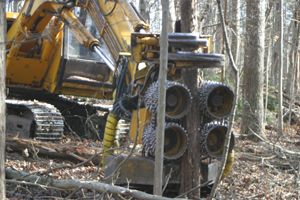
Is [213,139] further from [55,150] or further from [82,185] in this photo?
[55,150]

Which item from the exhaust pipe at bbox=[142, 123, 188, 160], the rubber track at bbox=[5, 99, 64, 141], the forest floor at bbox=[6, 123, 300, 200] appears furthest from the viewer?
the rubber track at bbox=[5, 99, 64, 141]

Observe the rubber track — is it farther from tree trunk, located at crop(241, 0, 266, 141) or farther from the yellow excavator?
tree trunk, located at crop(241, 0, 266, 141)

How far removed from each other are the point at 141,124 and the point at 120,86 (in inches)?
61.4

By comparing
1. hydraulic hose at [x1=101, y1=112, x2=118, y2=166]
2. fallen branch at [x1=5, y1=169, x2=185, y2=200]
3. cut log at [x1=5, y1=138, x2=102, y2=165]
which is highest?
hydraulic hose at [x1=101, y1=112, x2=118, y2=166]

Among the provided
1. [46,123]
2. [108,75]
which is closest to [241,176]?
[108,75]

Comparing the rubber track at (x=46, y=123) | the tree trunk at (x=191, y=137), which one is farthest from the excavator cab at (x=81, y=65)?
the tree trunk at (x=191, y=137)

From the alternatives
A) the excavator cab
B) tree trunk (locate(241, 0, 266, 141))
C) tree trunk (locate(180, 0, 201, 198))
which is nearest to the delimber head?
tree trunk (locate(180, 0, 201, 198))

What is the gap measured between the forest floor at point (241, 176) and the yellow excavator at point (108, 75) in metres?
0.48

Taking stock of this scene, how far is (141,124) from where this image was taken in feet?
14.5

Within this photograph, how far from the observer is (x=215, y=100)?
14.2ft

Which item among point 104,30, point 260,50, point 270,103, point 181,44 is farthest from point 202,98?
point 270,103

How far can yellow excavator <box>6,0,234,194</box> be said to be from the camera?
13.7ft

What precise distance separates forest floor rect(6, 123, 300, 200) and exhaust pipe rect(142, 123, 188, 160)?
0.66 metres

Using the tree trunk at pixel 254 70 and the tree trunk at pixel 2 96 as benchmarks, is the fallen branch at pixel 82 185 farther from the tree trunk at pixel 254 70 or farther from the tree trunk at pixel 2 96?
the tree trunk at pixel 254 70
